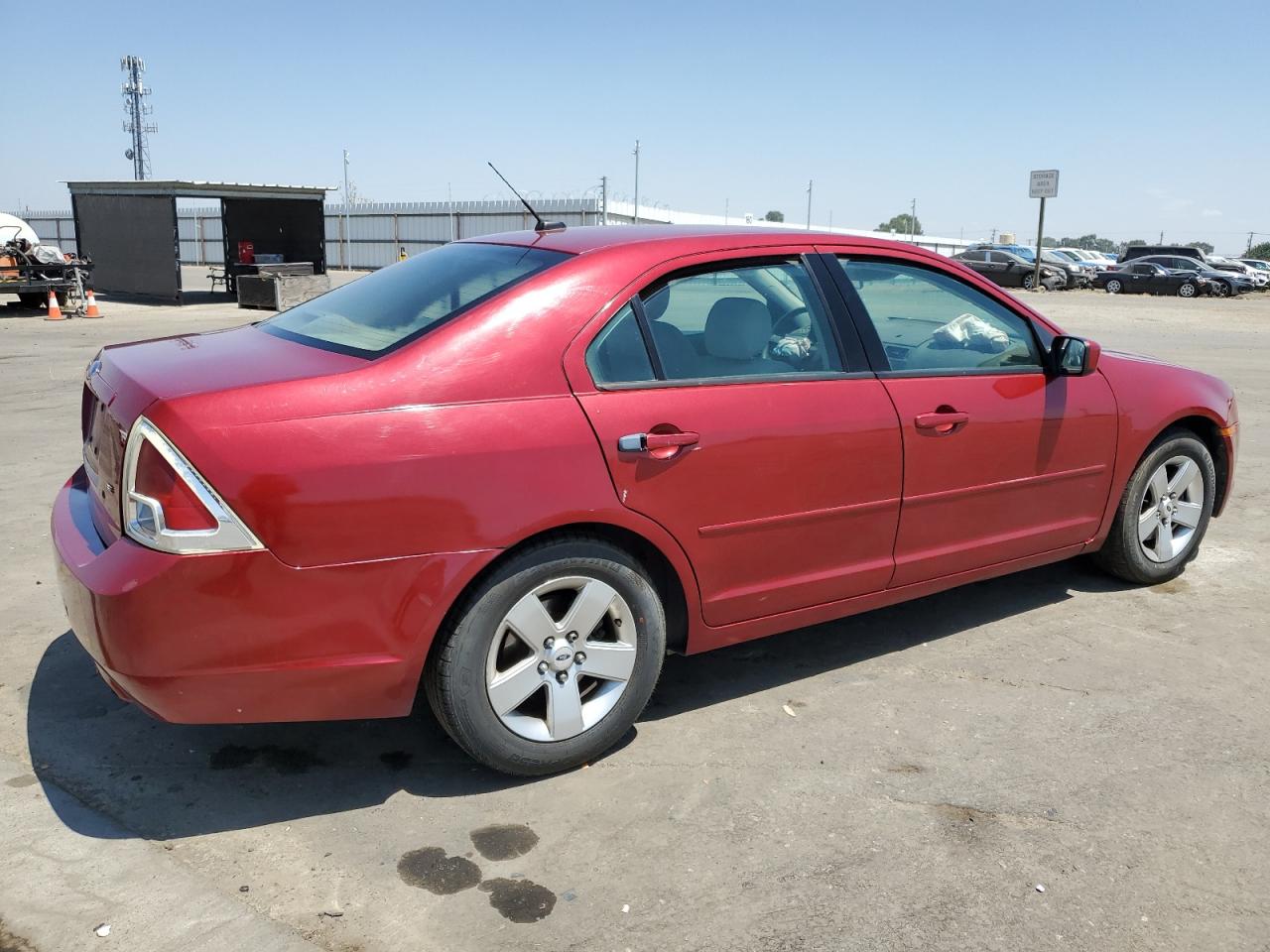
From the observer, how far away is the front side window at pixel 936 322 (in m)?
3.99

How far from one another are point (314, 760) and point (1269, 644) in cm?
380

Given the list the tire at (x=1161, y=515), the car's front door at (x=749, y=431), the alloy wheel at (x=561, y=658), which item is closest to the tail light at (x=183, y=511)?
the alloy wheel at (x=561, y=658)

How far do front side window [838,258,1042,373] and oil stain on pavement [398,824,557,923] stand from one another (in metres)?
2.13

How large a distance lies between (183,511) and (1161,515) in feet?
14.0

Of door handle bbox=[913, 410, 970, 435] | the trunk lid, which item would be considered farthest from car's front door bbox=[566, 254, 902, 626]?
the trunk lid

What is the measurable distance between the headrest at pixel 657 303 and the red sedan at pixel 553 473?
10mm

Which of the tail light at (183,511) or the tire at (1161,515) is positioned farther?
the tire at (1161,515)

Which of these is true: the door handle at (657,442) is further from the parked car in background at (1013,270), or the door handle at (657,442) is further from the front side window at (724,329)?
the parked car in background at (1013,270)

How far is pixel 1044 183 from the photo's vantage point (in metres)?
35.4

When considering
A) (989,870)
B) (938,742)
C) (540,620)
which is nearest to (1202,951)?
(989,870)

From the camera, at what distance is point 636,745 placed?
353 cm

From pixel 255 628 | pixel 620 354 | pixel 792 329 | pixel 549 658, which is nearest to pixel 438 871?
pixel 549 658

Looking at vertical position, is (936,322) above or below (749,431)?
above

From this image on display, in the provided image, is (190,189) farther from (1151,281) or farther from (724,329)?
(1151,281)
